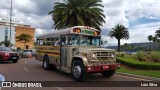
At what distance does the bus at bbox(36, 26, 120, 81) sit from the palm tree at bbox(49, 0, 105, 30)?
553 inches

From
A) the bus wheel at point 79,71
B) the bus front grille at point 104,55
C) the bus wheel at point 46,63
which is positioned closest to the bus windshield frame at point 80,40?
the bus wheel at point 79,71

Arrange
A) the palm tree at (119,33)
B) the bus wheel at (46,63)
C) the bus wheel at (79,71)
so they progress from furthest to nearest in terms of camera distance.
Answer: the palm tree at (119,33), the bus wheel at (46,63), the bus wheel at (79,71)

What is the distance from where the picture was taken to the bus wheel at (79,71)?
11.7 meters

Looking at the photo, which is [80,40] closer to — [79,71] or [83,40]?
[83,40]

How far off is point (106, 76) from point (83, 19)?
17.2 meters

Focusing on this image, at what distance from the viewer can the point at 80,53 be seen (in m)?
12.3

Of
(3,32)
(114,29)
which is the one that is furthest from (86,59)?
(3,32)

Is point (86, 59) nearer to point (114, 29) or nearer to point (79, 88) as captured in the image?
point (79, 88)

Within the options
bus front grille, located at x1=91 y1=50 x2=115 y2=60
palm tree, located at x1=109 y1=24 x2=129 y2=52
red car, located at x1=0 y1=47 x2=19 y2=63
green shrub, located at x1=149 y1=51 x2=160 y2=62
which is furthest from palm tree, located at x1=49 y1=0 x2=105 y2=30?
palm tree, located at x1=109 y1=24 x2=129 y2=52

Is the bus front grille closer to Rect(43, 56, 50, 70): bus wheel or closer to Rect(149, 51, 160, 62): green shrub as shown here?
Rect(43, 56, 50, 70): bus wheel

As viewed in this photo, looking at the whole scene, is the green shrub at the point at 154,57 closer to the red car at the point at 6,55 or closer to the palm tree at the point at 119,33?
the red car at the point at 6,55

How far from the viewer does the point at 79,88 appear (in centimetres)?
1002

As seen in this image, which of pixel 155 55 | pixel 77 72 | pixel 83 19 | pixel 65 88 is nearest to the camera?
pixel 65 88

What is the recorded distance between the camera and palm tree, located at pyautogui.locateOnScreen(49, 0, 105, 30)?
29891 millimetres
